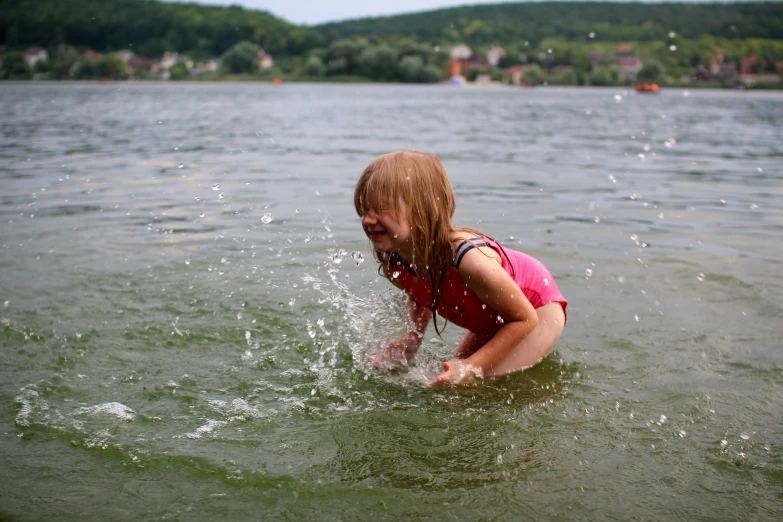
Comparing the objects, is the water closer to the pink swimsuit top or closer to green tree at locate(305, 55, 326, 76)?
the pink swimsuit top

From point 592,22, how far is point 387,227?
80.7 meters

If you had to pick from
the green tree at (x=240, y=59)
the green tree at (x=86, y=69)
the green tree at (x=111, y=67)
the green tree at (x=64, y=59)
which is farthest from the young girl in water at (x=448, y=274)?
the green tree at (x=240, y=59)

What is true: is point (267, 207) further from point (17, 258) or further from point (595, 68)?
point (595, 68)

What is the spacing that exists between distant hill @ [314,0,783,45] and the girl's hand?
4744cm

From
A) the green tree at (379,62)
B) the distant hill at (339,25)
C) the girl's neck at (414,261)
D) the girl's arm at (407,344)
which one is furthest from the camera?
the green tree at (379,62)

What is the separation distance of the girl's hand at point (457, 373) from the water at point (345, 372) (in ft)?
0.28

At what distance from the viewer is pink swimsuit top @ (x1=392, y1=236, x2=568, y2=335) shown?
11.6 feet

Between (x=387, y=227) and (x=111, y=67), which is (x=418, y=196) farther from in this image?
(x=111, y=67)

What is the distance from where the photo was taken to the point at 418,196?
3.22 m

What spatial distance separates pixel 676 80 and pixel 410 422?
7448 centimetres

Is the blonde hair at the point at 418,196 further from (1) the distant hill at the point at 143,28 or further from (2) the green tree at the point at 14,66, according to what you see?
(2) the green tree at the point at 14,66

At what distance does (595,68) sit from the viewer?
2908 inches

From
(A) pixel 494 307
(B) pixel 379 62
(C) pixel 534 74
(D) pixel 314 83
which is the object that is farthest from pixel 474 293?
(D) pixel 314 83

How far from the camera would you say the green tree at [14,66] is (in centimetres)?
5669
